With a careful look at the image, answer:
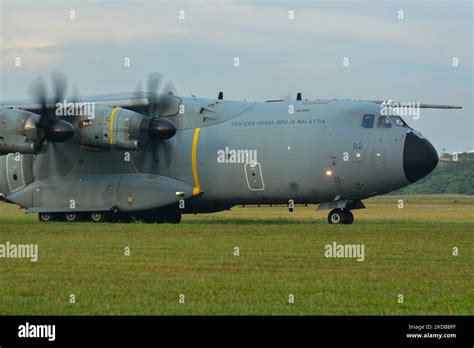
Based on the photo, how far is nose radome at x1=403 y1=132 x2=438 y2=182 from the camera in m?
34.3

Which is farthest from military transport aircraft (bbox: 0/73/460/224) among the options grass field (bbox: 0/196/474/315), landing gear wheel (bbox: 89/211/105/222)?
grass field (bbox: 0/196/474/315)

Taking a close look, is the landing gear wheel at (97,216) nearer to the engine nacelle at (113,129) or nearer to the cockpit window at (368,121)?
the engine nacelle at (113,129)

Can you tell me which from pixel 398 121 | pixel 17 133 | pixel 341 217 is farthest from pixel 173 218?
pixel 398 121

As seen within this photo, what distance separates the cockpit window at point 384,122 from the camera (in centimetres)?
3519

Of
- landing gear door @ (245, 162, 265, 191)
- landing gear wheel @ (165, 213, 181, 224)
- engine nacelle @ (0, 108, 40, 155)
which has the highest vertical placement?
engine nacelle @ (0, 108, 40, 155)

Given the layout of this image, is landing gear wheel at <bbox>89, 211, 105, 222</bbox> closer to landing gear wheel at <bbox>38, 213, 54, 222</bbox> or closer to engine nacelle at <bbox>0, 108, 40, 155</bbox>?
landing gear wheel at <bbox>38, 213, 54, 222</bbox>

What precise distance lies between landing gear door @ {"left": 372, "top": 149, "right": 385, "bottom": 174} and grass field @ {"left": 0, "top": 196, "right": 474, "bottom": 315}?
3817 mm

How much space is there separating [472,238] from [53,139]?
54.2 ft

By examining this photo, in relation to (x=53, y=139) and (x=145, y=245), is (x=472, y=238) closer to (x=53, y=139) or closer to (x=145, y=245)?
(x=145, y=245)

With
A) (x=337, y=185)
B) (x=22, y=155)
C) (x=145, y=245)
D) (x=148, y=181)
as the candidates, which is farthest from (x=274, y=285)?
(x=22, y=155)

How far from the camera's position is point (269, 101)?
38.9 metres

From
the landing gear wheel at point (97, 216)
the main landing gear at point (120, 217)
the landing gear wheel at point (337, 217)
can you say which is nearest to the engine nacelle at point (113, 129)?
the landing gear wheel at point (97, 216)

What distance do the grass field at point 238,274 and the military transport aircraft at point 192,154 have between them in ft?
14.0
